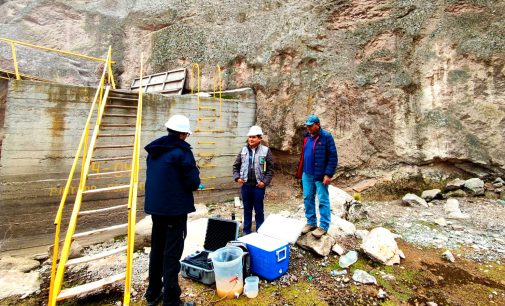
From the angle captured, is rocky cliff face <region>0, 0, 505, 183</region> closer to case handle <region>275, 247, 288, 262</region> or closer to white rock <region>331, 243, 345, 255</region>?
white rock <region>331, 243, 345, 255</region>

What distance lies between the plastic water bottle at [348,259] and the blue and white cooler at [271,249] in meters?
0.78

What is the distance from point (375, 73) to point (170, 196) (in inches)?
274

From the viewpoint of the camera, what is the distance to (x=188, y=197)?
311 cm

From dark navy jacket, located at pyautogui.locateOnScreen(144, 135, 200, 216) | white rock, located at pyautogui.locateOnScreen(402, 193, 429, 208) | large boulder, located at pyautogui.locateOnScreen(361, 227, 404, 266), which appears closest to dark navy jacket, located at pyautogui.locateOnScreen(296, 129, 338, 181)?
large boulder, located at pyautogui.locateOnScreen(361, 227, 404, 266)

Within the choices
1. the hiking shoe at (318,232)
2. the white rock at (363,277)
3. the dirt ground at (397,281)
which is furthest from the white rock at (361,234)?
the white rock at (363,277)

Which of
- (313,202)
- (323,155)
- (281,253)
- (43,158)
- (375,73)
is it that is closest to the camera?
(281,253)

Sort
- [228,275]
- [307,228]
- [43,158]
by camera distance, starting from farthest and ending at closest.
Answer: [43,158] < [307,228] < [228,275]

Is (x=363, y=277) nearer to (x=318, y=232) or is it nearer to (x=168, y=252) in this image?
(x=318, y=232)

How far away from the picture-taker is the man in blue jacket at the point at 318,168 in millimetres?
4516

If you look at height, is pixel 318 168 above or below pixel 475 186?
above

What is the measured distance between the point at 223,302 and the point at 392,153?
6.28 metres

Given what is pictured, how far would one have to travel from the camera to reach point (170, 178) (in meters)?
2.99

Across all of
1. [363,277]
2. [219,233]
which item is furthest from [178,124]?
[363,277]

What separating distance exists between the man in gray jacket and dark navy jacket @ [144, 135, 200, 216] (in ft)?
5.86
